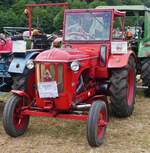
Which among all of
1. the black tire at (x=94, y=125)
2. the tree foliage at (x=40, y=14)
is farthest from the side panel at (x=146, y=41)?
the tree foliage at (x=40, y=14)

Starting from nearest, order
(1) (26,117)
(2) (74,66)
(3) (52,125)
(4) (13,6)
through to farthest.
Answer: (2) (74,66) < (1) (26,117) < (3) (52,125) < (4) (13,6)

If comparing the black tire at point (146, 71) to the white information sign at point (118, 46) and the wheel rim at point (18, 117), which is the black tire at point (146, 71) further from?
the wheel rim at point (18, 117)

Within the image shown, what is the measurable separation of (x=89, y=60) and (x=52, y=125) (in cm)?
122

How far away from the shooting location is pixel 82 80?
270 inches

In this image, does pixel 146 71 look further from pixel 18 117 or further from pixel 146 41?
pixel 18 117

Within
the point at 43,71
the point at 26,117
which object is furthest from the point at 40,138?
the point at 43,71

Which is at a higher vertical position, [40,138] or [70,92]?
[70,92]

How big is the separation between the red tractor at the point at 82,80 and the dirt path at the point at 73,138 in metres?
0.16

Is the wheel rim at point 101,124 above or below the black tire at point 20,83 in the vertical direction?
below

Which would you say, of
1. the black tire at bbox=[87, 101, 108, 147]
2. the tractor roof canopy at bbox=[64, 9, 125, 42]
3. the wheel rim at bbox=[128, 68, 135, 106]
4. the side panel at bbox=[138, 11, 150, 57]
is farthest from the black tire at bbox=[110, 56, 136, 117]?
the side panel at bbox=[138, 11, 150, 57]

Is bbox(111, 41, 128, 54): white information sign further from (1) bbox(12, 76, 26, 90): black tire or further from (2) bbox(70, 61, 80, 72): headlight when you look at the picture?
(1) bbox(12, 76, 26, 90): black tire

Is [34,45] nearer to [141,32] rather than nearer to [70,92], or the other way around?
[141,32]

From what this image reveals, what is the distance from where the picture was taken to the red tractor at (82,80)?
6.25m

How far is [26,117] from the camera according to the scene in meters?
6.78
